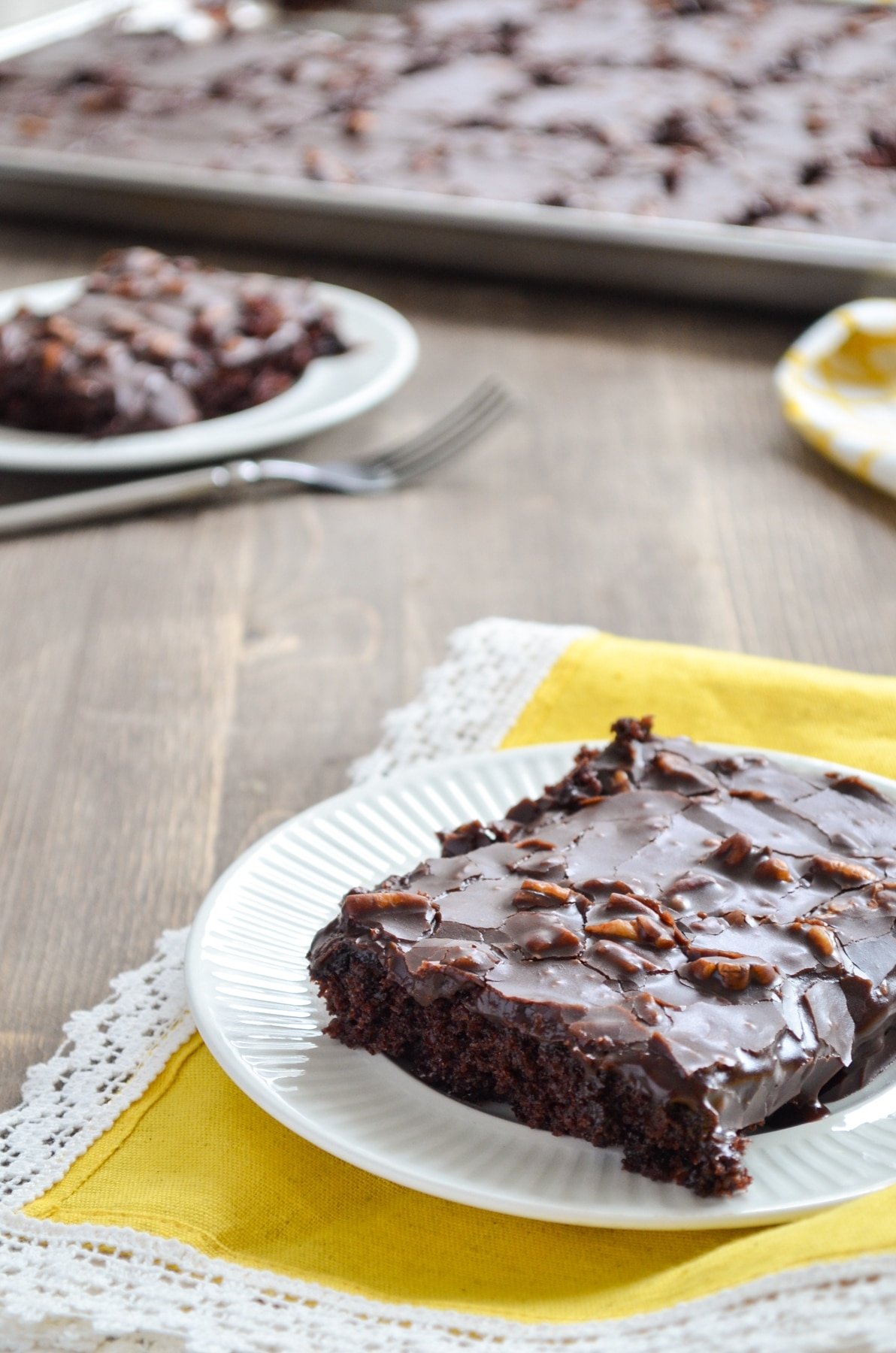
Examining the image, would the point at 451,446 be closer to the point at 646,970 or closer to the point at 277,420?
the point at 277,420

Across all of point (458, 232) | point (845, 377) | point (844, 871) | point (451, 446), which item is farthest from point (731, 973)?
point (458, 232)

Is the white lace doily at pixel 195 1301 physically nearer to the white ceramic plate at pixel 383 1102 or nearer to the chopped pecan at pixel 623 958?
the white ceramic plate at pixel 383 1102

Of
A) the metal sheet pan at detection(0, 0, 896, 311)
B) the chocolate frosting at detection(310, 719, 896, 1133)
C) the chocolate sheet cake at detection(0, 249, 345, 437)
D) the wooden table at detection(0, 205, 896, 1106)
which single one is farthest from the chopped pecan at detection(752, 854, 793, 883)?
the metal sheet pan at detection(0, 0, 896, 311)

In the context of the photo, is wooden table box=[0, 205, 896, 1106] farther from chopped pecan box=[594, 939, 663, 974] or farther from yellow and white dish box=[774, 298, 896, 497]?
chopped pecan box=[594, 939, 663, 974]

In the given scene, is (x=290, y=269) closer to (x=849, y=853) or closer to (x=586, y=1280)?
(x=849, y=853)

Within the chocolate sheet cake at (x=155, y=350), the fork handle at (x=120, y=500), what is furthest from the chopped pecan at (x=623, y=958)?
the chocolate sheet cake at (x=155, y=350)
